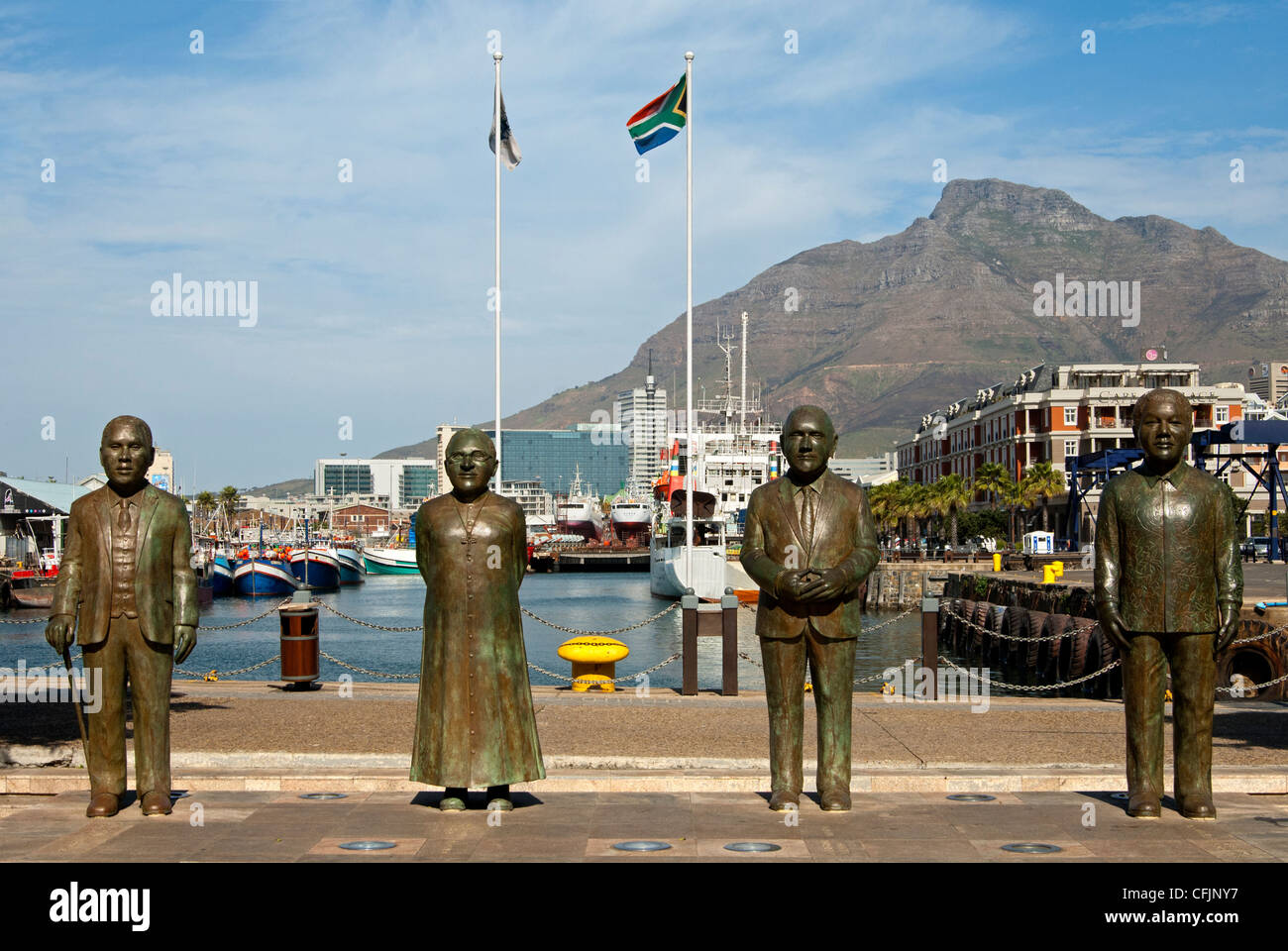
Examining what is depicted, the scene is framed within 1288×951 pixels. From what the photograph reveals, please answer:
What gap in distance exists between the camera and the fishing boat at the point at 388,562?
11319 cm

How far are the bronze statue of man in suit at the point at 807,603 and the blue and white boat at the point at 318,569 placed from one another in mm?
78744

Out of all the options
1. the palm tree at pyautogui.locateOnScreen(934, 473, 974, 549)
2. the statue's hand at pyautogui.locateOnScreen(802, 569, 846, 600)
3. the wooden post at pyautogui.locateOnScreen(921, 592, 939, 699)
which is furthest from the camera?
the palm tree at pyautogui.locateOnScreen(934, 473, 974, 549)

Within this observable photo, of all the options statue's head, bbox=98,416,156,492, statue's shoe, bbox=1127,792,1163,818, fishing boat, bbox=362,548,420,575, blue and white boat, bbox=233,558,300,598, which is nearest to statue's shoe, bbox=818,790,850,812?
statue's shoe, bbox=1127,792,1163,818

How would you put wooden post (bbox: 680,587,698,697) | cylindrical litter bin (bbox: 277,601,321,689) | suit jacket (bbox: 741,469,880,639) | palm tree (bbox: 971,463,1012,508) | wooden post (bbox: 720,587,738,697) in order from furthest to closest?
palm tree (bbox: 971,463,1012,508), cylindrical litter bin (bbox: 277,601,321,689), wooden post (bbox: 720,587,738,697), wooden post (bbox: 680,587,698,697), suit jacket (bbox: 741,469,880,639)

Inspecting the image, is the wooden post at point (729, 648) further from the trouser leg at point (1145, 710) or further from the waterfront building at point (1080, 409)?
the waterfront building at point (1080, 409)

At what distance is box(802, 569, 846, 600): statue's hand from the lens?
7.51 metres

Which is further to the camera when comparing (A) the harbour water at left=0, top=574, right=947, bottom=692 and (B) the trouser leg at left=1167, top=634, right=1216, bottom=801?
(A) the harbour water at left=0, top=574, right=947, bottom=692

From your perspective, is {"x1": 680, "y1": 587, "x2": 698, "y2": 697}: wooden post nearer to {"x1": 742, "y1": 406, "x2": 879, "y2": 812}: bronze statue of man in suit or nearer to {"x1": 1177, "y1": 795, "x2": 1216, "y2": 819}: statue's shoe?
{"x1": 742, "y1": 406, "x2": 879, "y2": 812}: bronze statue of man in suit

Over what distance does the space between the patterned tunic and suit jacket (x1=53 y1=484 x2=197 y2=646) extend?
152cm

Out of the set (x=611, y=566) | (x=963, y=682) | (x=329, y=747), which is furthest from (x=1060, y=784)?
(x=611, y=566)

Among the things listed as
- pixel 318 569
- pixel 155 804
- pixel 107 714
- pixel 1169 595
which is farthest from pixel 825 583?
pixel 318 569

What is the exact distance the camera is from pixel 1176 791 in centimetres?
783
